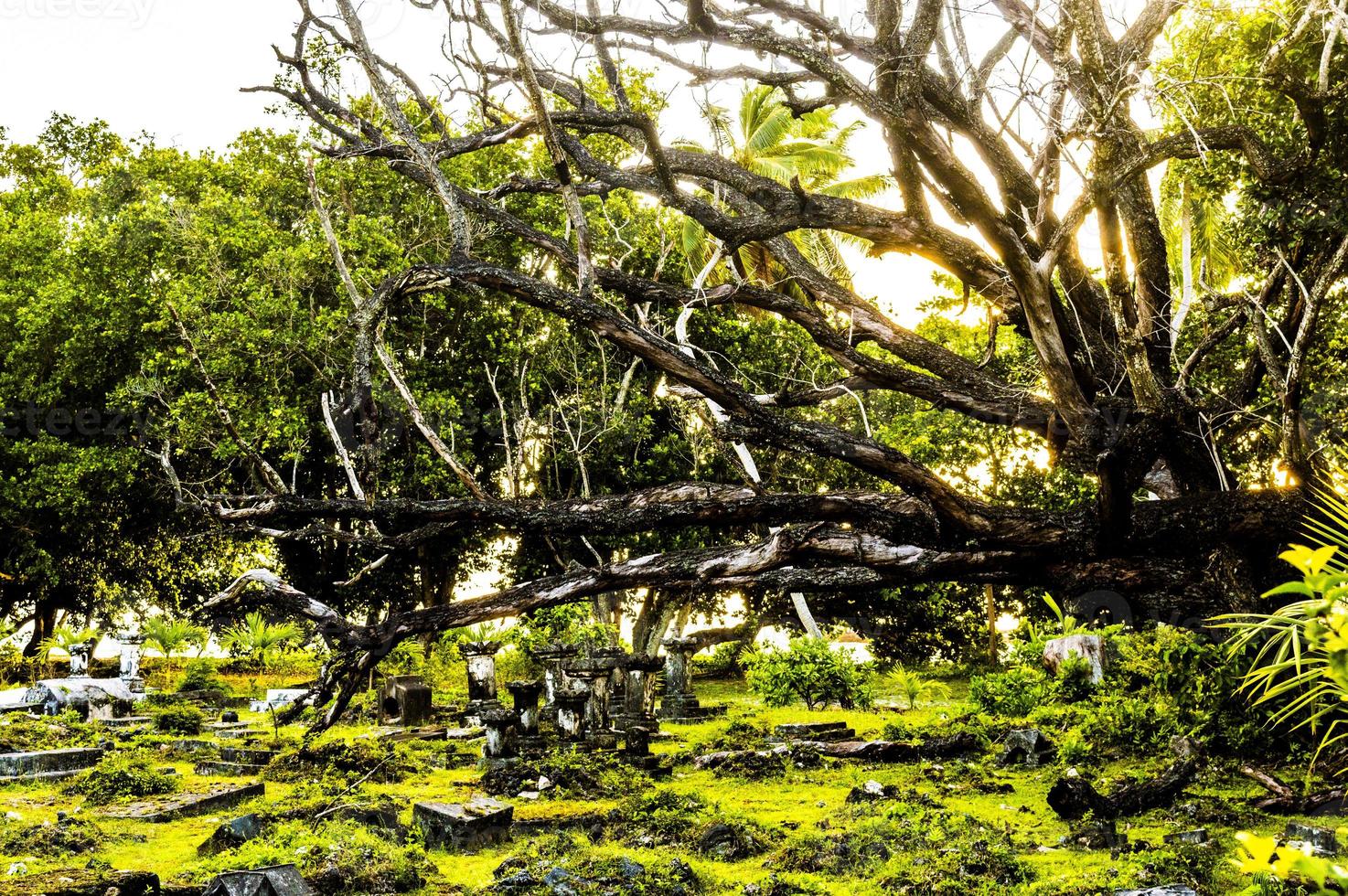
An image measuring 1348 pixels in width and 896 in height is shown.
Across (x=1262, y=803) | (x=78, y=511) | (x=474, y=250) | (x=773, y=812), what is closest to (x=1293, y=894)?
(x=1262, y=803)

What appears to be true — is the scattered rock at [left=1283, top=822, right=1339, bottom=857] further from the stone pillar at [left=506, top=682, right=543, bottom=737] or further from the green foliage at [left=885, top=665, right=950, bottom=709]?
the green foliage at [left=885, top=665, right=950, bottom=709]

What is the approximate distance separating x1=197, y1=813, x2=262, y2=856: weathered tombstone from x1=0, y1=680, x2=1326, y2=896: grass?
13 centimetres

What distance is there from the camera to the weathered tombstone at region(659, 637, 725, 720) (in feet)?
46.9

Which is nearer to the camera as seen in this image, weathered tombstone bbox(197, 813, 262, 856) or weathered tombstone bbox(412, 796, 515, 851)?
weathered tombstone bbox(197, 813, 262, 856)

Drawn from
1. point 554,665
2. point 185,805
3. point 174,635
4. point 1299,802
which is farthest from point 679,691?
point 1299,802

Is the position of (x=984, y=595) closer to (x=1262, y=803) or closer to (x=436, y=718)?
(x=436, y=718)

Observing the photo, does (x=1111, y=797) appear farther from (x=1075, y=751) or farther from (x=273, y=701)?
(x=273, y=701)

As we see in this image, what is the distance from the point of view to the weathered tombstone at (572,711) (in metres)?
10.1

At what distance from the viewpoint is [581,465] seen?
705 inches

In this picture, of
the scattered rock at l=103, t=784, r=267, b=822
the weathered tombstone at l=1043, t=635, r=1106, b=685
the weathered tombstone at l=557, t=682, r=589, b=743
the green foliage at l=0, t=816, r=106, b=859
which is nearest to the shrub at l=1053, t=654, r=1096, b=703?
the weathered tombstone at l=1043, t=635, r=1106, b=685

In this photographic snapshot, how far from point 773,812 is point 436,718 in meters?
8.27

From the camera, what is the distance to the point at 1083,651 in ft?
35.9

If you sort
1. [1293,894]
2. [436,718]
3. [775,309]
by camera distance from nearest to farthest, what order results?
1. [1293,894]
2. [775,309]
3. [436,718]

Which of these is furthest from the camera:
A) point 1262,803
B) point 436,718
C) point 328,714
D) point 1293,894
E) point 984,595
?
point 984,595
